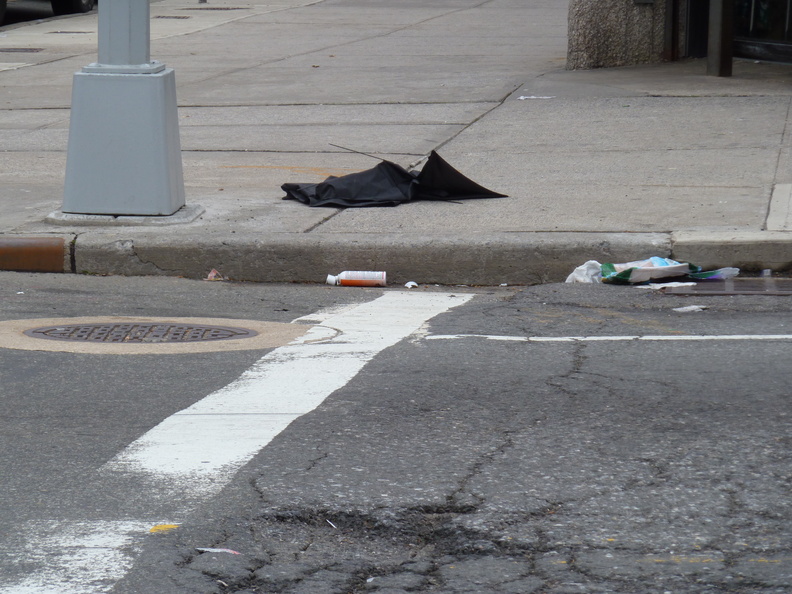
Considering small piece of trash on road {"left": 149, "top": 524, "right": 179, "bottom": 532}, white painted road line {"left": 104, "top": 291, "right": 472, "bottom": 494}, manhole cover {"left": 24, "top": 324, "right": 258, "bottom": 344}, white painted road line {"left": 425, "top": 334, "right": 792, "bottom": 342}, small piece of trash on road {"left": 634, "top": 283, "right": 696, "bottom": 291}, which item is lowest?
manhole cover {"left": 24, "top": 324, "right": 258, "bottom": 344}

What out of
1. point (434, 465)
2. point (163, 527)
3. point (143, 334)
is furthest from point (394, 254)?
point (163, 527)

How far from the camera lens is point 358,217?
26.5 ft

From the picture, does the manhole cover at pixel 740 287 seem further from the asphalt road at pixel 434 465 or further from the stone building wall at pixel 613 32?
the stone building wall at pixel 613 32

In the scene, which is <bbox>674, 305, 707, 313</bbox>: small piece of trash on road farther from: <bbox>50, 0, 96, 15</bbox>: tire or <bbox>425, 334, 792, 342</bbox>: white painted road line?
<bbox>50, 0, 96, 15</bbox>: tire

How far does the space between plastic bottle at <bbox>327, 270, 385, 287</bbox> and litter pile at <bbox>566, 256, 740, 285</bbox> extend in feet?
3.77

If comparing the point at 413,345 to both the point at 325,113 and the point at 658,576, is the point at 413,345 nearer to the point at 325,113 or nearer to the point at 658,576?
the point at 658,576

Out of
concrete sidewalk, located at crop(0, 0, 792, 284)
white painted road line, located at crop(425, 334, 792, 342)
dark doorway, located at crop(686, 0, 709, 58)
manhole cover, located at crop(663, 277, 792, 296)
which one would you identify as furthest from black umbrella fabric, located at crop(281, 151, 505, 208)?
dark doorway, located at crop(686, 0, 709, 58)

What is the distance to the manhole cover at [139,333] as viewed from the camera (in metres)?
5.87

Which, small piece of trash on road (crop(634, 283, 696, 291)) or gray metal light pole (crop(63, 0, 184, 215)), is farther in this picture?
gray metal light pole (crop(63, 0, 184, 215))

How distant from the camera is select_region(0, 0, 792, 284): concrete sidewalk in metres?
7.27

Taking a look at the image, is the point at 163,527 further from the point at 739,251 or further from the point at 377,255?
the point at 739,251

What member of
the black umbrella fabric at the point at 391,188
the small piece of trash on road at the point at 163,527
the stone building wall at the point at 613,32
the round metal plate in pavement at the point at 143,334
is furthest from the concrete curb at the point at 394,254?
the stone building wall at the point at 613,32

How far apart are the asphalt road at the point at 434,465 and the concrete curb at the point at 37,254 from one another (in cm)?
208

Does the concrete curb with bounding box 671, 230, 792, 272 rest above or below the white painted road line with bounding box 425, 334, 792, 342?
above
